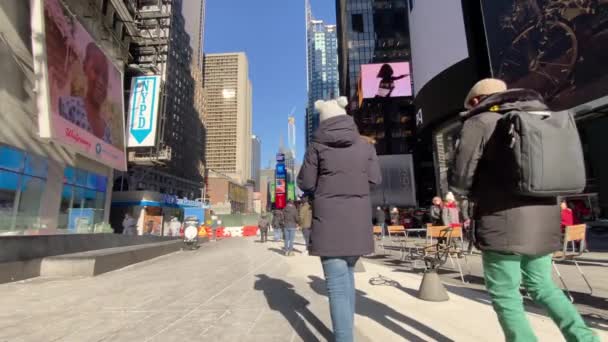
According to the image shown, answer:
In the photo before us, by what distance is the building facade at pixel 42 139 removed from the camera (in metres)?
10.4

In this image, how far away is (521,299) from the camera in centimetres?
188

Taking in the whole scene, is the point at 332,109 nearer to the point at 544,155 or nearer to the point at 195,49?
the point at 544,155

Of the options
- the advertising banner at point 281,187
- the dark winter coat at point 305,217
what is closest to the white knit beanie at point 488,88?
the dark winter coat at point 305,217

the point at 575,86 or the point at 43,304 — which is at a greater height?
the point at 575,86

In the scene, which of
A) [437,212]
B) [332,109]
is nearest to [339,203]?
[332,109]

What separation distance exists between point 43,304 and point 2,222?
5.95 m

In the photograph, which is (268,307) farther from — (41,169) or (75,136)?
(41,169)

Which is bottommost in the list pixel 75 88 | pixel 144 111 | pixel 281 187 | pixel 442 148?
pixel 75 88

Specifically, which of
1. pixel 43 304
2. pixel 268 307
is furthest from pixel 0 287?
pixel 268 307

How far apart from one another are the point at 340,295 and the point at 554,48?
67.7 feet

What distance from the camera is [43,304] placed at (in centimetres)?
434

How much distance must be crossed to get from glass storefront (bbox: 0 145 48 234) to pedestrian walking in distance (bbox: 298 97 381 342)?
421 inches

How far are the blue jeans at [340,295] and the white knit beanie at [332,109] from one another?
1111 mm

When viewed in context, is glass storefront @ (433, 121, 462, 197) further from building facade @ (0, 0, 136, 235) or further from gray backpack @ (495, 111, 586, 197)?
gray backpack @ (495, 111, 586, 197)
